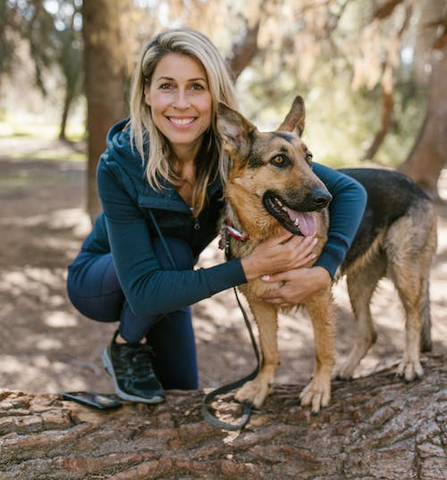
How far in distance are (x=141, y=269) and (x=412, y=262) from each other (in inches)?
69.9

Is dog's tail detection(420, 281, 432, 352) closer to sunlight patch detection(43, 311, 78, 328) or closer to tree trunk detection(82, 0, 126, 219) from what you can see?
sunlight patch detection(43, 311, 78, 328)

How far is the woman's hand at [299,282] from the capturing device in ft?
8.56

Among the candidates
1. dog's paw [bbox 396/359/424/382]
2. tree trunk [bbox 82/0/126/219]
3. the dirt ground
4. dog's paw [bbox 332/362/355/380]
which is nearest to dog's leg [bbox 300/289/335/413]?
dog's paw [bbox 396/359/424/382]

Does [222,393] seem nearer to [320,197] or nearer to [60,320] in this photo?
[320,197]

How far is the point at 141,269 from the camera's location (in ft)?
8.25

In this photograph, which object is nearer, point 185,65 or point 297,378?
point 185,65

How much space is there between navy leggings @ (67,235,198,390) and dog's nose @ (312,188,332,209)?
807 mm

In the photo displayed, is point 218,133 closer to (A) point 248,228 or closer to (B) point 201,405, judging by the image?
(A) point 248,228

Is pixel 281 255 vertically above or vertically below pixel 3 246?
above

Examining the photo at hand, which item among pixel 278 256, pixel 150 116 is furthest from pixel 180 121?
pixel 278 256

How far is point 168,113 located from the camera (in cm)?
259

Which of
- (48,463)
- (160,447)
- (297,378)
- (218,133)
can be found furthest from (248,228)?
(297,378)

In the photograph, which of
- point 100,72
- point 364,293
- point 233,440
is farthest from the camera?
point 100,72

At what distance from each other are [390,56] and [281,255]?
484 centimetres
